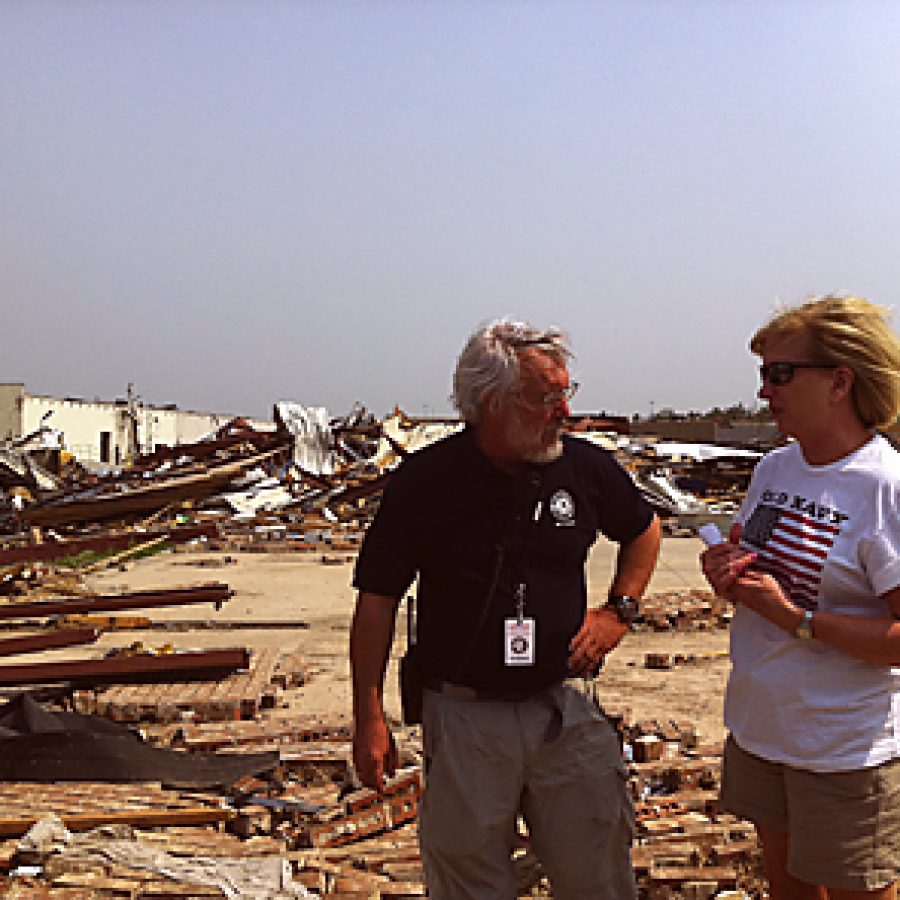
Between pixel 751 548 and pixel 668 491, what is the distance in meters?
21.2

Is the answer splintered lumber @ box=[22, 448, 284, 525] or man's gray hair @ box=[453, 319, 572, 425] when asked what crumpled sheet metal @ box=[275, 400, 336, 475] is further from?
man's gray hair @ box=[453, 319, 572, 425]

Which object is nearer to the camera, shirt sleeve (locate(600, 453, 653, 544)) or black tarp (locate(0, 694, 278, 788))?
shirt sleeve (locate(600, 453, 653, 544))

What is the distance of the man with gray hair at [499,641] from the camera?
2.53 metres

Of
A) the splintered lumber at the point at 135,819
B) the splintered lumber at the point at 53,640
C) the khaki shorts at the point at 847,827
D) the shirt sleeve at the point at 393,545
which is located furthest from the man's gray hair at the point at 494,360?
the splintered lumber at the point at 53,640

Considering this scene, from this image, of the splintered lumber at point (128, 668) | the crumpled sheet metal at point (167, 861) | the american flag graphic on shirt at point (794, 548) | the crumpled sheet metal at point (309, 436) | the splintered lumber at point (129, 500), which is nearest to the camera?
the american flag graphic on shirt at point (794, 548)

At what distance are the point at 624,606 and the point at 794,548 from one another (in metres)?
0.52

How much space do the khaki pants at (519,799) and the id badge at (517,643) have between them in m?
0.12

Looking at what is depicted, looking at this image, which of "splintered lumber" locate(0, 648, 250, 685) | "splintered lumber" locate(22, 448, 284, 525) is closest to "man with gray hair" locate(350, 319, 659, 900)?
"splintered lumber" locate(0, 648, 250, 685)

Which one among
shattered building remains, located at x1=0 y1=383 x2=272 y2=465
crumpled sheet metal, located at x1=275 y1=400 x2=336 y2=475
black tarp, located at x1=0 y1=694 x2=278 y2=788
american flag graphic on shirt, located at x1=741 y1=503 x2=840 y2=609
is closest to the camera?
american flag graphic on shirt, located at x1=741 y1=503 x2=840 y2=609

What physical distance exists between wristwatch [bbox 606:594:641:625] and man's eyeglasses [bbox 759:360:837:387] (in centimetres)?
72

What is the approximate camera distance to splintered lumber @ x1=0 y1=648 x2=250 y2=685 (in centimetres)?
664

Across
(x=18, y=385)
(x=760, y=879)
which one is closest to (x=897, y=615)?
A: (x=760, y=879)

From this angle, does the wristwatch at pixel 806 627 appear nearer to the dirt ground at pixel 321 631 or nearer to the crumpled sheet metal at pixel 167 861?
the crumpled sheet metal at pixel 167 861

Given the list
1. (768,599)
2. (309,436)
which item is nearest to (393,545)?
(768,599)
